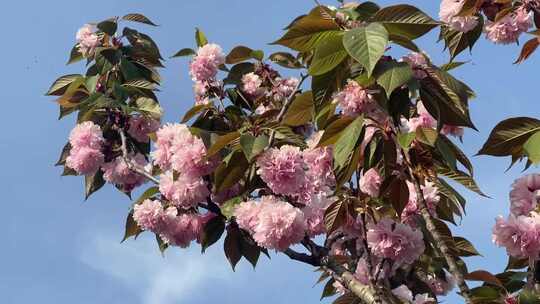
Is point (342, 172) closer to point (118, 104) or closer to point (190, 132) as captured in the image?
point (190, 132)

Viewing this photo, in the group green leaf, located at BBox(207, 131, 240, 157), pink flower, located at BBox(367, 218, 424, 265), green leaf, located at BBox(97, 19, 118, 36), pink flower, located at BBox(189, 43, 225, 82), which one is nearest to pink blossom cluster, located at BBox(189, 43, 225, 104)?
pink flower, located at BBox(189, 43, 225, 82)

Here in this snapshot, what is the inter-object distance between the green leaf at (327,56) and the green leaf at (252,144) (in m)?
0.48

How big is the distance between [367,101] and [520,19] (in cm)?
104

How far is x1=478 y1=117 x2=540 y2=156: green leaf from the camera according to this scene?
2332 millimetres

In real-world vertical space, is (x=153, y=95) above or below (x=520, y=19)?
below

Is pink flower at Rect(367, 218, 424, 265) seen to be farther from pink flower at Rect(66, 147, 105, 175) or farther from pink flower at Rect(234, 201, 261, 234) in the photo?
pink flower at Rect(66, 147, 105, 175)

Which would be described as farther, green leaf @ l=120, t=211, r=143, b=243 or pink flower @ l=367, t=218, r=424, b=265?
green leaf @ l=120, t=211, r=143, b=243

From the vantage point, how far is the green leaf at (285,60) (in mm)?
4211

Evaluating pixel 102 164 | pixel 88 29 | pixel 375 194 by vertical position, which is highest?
pixel 88 29

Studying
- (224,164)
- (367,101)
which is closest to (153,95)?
(224,164)

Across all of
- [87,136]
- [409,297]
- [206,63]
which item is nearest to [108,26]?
[206,63]

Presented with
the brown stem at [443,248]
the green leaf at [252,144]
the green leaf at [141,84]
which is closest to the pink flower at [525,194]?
the brown stem at [443,248]

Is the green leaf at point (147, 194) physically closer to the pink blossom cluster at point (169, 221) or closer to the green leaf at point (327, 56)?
the pink blossom cluster at point (169, 221)

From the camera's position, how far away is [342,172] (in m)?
2.51
